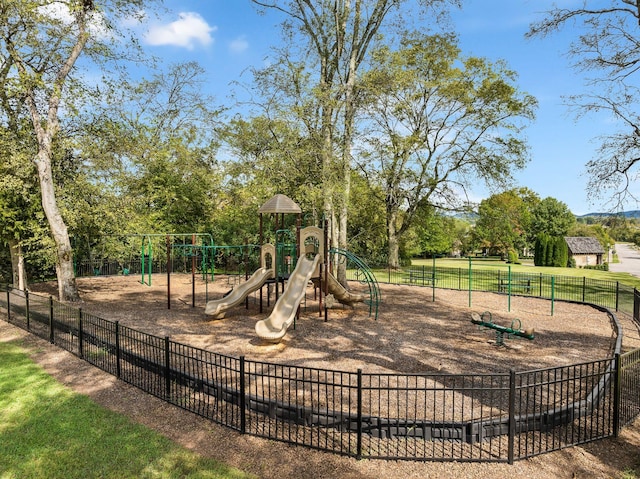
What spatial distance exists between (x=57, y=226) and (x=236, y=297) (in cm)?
760

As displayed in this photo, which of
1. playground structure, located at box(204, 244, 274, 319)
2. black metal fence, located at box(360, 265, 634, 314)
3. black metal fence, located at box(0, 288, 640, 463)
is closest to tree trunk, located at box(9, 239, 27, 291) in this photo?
playground structure, located at box(204, 244, 274, 319)

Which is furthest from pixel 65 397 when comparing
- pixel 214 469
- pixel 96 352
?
pixel 214 469

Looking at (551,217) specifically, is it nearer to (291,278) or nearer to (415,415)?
(291,278)

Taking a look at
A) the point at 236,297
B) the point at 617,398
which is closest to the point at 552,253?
the point at 236,297

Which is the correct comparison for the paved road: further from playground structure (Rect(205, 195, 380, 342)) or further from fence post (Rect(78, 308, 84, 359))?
fence post (Rect(78, 308, 84, 359))

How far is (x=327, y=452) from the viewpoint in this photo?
5.15 m

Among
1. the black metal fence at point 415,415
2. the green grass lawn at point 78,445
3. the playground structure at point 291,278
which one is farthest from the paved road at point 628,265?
the green grass lawn at point 78,445

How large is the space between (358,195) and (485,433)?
22828 millimetres

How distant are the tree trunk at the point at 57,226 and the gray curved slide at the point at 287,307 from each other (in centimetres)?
930

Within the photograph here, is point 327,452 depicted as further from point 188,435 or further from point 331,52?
point 331,52

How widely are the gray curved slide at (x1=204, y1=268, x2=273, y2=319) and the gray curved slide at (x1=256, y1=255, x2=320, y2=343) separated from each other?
1473mm

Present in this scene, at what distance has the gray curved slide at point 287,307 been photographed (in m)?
9.99

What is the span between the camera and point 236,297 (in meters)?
13.1

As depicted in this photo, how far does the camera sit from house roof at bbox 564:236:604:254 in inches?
1987
